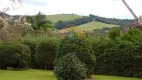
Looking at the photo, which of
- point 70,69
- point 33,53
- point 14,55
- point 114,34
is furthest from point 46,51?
point 70,69

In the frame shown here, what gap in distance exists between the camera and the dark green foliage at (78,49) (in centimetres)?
1766

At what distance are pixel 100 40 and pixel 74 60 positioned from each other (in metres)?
7.98

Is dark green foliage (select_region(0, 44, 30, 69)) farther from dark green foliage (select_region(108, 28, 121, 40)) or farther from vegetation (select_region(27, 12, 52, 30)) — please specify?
vegetation (select_region(27, 12, 52, 30))

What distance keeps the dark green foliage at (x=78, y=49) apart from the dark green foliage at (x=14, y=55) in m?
5.64

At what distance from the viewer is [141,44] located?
801 inches

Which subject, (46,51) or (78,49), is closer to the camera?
(78,49)

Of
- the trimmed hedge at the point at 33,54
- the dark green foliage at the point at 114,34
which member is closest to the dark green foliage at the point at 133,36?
the dark green foliage at the point at 114,34

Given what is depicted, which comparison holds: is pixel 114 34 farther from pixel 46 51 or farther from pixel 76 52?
pixel 76 52

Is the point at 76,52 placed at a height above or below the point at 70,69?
above

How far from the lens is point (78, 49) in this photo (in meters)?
17.7

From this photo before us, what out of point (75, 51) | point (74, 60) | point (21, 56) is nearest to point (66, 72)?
point (74, 60)

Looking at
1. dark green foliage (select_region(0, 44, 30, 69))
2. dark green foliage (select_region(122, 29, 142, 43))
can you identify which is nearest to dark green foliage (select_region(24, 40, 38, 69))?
dark green foliage (select_region(0, 44, 30, 69))

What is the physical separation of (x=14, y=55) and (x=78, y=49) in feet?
21.6

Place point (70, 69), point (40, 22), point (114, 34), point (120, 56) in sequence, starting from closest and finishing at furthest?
point (70, 69) < point (120, 56) < point (114, 34) < point (40, 22)
